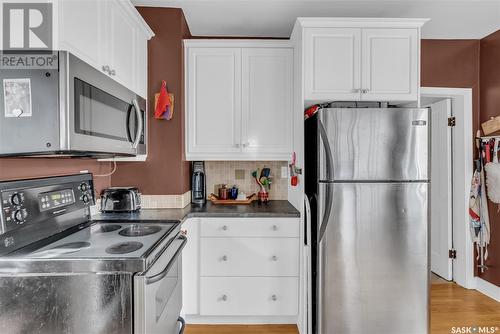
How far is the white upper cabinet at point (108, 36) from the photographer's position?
126 cm

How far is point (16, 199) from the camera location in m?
1.20

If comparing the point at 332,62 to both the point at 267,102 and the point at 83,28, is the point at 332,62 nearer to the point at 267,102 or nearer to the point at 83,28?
the point at 267,102

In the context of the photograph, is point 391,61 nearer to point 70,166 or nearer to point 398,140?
point 398,140

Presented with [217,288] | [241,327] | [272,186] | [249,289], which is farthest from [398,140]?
[241,327]

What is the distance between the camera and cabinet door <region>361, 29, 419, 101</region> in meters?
2.10

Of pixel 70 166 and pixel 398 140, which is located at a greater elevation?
pixel 398 140

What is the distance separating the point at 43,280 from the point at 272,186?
2002 millimetres

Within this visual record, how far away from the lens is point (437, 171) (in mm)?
3178

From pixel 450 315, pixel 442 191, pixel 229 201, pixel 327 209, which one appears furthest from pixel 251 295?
pixel 442 191

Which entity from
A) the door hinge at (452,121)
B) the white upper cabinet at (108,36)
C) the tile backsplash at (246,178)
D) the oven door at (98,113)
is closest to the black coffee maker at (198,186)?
the tile backsplash at (246,178)

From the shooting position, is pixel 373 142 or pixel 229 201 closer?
pixel 373 142

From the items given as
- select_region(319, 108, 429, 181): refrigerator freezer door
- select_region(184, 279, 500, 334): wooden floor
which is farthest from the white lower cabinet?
select_region(319, 108, 429, 181): refrigerator freezer door

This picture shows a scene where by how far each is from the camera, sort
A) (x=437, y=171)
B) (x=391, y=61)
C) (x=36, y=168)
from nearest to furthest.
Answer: (x=36, y=168), (x=391, y=61), (x=437, y=171)

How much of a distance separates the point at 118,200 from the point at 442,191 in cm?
318
